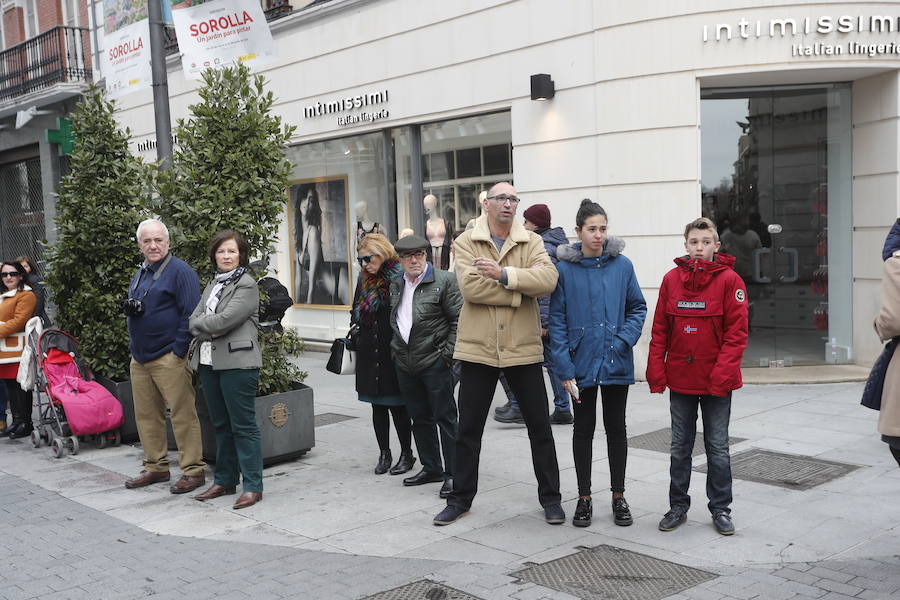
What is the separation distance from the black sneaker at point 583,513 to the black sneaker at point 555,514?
0.25 ft

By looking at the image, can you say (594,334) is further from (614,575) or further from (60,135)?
(60,135)

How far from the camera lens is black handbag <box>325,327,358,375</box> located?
22.6ft

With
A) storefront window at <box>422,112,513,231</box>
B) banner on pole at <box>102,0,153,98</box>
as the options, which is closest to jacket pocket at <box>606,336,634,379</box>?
banner on pole at <box>102,0,153,98</box>

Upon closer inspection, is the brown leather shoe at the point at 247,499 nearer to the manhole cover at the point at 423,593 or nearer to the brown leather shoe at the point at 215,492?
the brown leather shoe at the point at 215,492

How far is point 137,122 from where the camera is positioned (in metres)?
19.2

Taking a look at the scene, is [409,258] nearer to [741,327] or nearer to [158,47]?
[741,327]

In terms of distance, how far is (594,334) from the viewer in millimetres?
5383

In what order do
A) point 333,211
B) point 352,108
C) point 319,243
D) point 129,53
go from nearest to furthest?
point 129,53
point 352,108
point 333,211
point 319,243

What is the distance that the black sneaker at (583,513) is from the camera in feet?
18.0

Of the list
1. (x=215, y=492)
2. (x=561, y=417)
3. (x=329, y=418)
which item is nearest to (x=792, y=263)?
(x=561, y=417)

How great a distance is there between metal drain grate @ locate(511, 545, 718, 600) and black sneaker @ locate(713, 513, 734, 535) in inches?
22.7

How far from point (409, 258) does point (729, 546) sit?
9.01 feet

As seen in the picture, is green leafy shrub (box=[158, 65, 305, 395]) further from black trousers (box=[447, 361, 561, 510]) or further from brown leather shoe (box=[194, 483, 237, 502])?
black trousers (box=[447, 361, 561, 510])

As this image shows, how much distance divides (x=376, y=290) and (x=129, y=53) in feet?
14.5
